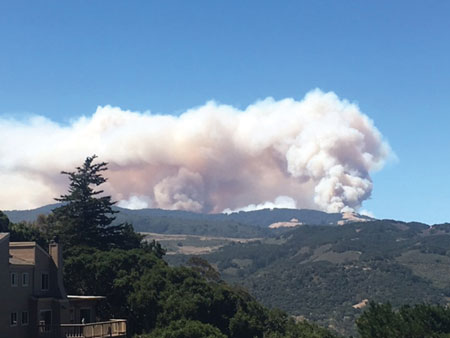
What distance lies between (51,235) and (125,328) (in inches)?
1306

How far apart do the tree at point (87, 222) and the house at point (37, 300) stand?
2696 cm

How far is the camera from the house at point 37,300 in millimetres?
56750

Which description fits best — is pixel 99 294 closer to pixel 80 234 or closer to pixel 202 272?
pixel 80 234

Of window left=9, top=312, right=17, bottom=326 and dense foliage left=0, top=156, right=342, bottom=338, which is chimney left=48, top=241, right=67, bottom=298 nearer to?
window left=9, top=312, right=17, bottom=326

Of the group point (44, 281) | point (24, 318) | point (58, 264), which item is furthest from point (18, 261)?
point (24, 318)

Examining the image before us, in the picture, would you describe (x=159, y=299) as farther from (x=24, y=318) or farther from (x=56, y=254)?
(x=24, y=318)

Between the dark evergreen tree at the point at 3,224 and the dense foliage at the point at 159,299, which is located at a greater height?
the dark evergreen tree at the point at 3,224

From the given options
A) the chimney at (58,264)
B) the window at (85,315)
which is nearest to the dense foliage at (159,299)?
the window at (85,315)

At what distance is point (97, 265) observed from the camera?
7275cm

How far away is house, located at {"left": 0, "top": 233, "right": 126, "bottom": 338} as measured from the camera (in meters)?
56.8

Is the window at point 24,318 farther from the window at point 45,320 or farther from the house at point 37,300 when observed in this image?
the window at point 45,320

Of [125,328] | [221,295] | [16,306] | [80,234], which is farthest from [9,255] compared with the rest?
[80,234]

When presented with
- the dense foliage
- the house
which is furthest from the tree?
the house

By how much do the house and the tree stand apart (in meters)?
27.0
